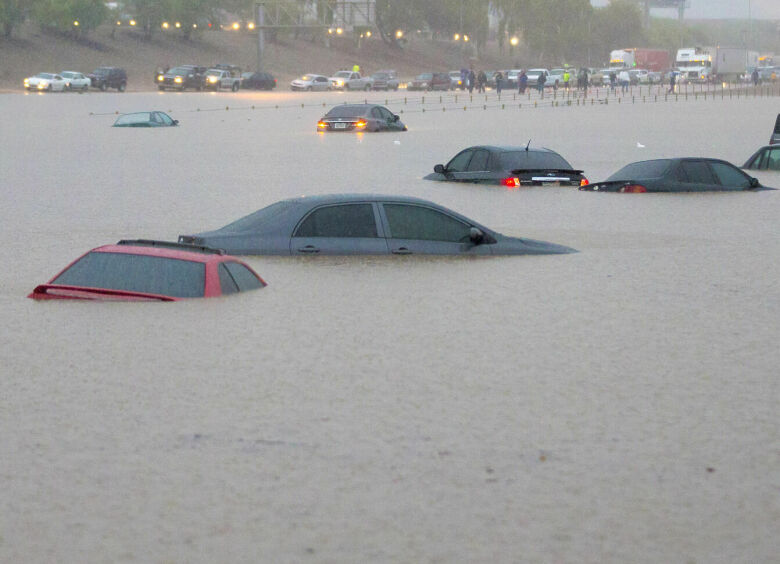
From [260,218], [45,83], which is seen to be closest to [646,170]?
[260,218]

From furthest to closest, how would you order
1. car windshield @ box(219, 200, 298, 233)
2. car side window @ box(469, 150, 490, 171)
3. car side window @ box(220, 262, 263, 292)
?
car side window @ box(469, 150, 490, 171), car windshield @ box(219, 200, 298, 233), car side window @ box(220, 262, 263, 292)

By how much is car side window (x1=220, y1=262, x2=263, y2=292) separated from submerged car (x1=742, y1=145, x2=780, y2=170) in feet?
71.5

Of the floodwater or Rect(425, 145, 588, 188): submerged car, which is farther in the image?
Rect(425, 145, 588, 188): submerged car

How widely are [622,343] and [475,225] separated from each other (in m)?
4.90

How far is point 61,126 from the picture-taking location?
54812 millimetres

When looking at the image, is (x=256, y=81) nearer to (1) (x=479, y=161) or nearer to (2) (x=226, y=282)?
(1) (x=479, y=161)

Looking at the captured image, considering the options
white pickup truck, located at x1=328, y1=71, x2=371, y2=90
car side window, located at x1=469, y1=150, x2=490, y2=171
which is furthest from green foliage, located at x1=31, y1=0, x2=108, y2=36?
car side window, located at x1=469, y1=150, x2=490, y2=171

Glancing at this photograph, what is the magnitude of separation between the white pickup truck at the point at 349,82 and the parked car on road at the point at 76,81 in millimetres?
24291

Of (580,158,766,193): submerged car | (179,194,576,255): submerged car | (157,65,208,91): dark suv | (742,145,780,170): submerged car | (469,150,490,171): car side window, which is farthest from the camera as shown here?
(157,65,208,91): dark suv

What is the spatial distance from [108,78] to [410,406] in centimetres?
8558

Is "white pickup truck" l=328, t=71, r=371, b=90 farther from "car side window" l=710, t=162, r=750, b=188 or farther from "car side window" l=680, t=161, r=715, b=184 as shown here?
"car side window" l=680, t=161, r=715, b=184

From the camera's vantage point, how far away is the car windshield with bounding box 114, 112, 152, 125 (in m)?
55.7

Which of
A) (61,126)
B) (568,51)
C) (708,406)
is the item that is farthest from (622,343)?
(568,51)

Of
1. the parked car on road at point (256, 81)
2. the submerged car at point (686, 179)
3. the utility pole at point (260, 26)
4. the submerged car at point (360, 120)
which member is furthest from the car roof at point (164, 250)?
the utility pole at point (260, 26)
